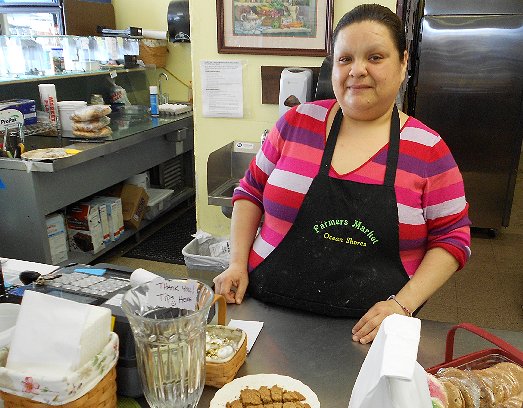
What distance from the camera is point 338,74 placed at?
4.47 feet

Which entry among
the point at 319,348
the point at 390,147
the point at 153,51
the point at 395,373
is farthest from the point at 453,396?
the point at 153,51

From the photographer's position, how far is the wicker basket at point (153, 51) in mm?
4973

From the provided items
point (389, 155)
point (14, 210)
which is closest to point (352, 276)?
point (389, 155)

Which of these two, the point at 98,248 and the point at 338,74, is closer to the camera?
the point at 338,74

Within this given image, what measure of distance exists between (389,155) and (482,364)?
604mm

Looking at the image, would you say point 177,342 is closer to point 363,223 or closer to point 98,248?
point 363,223

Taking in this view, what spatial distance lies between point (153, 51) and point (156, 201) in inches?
67.0

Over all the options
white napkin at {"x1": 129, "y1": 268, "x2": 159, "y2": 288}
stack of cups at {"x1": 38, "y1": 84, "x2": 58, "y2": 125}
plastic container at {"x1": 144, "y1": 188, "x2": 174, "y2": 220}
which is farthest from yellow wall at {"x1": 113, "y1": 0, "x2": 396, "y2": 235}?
white napkin at {"x1": 129, "y1": 268, "x2": 159, "y2": 288}

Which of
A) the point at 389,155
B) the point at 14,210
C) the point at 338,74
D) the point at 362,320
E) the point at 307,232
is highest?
the point at 338,74

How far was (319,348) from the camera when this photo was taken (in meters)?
1.15

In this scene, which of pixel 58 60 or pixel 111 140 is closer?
pixel 111 140

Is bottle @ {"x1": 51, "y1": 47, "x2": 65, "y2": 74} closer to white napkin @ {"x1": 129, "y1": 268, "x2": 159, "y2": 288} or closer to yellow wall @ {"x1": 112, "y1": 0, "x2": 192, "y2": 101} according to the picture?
yellow wall @ {"x1": 112, "y1": 0, "x2": 192, "y2": 101}

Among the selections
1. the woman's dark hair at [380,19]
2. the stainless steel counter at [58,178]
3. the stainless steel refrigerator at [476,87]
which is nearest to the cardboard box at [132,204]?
the stainless steel counter at [58,178]

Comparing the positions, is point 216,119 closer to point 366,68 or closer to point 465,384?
point 366,68
